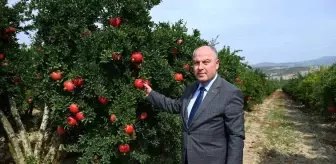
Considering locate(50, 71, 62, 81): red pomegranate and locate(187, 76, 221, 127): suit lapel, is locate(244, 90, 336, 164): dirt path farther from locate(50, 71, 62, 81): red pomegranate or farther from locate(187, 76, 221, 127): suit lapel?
locate(187, 76, 221, 127): suit lapel

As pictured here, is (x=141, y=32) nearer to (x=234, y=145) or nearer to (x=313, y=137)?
(x=234, y=145)

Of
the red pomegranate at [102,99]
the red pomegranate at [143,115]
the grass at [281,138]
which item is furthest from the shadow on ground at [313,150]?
the red pomegranate at [102,99]

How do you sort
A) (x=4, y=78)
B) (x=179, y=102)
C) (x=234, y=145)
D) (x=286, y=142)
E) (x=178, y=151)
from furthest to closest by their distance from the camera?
(x=286, y=142) < (x=4, y=78) < (x=178, y=151) < (x=179, y=102) < (x=234, y=145)

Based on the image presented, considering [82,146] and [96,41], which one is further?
[82,146]

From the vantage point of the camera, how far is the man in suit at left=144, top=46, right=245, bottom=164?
3.19 metres

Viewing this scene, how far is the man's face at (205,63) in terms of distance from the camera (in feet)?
11.0

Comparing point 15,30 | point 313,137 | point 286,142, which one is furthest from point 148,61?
A: point 313,137

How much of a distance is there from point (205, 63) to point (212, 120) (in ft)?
1.77

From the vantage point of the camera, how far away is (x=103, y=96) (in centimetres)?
433

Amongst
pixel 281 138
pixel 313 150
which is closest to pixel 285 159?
pixel 313 150

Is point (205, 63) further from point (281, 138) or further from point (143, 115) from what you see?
point (281, 138)

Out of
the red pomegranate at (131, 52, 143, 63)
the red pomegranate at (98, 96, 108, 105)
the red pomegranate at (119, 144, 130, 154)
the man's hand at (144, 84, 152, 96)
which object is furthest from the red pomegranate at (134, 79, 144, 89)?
the red pomegranate at (119, 144, 130, 154)

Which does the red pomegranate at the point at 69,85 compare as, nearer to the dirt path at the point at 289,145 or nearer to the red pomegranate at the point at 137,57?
the red pomegranate at the point at 137,57

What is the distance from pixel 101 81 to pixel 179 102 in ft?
3.41
